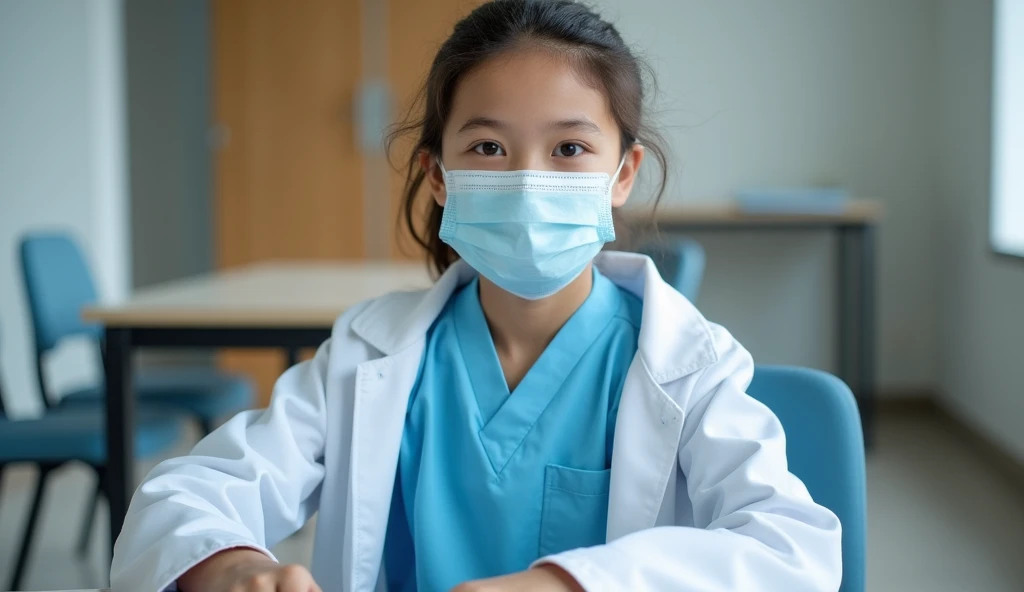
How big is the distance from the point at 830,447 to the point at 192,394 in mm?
2048

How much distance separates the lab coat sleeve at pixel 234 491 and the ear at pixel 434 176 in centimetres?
23

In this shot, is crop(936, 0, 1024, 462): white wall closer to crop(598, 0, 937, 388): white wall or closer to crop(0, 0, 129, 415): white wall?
crop(598, 0, 937, 388): white wall

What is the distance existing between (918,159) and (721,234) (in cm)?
90

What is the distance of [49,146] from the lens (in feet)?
12.2

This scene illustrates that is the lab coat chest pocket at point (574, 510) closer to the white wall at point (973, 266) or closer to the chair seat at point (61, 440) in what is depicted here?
the chair seat at point (61, 440)

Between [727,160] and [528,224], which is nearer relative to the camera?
[528,224]

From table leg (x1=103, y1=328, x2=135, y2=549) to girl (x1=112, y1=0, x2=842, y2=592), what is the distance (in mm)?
1050

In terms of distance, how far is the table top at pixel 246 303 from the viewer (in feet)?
6.68

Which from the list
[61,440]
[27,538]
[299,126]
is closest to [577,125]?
[61,440]

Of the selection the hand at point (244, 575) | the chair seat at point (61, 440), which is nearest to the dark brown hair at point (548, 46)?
the hand at point (244, 575)

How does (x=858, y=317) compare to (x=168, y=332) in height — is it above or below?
below

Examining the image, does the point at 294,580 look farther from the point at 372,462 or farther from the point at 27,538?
the point at 27,538

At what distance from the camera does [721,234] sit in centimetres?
465

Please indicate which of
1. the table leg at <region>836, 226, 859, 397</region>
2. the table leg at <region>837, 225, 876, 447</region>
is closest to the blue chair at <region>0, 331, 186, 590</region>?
the table leg at <region>837, 225, 876, 447</region>
